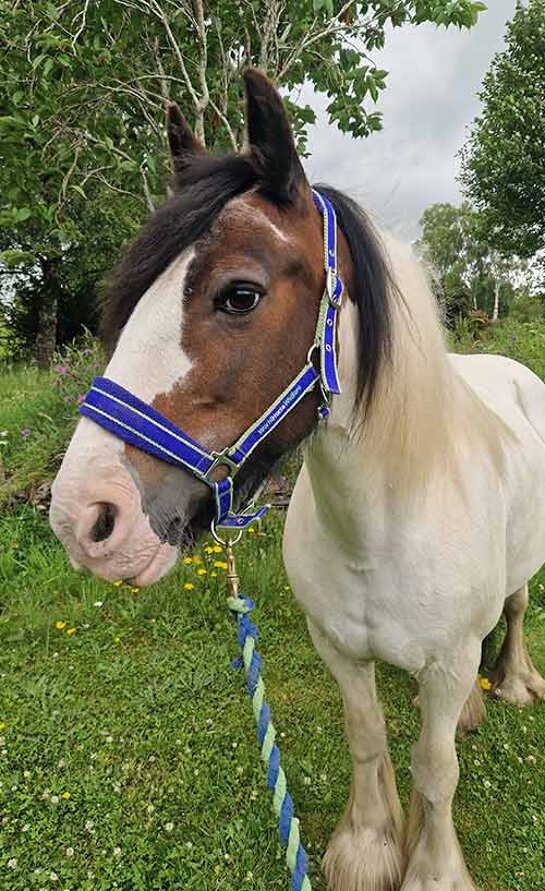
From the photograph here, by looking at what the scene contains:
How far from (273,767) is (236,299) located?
1073 millimetres

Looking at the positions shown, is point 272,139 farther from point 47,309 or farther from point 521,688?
point 47,309

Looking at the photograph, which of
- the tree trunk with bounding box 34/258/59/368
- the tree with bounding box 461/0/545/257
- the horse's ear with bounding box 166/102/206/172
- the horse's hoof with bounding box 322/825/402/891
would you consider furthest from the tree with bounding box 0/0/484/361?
the tree with bounding box 461/0/545/257

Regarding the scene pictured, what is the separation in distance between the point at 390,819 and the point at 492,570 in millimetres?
1083

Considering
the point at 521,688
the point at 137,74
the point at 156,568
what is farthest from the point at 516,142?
the point at 156,568

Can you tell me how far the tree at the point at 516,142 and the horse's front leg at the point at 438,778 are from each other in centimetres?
1624

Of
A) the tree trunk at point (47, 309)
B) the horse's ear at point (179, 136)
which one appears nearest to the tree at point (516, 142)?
the tree trunk at point (47, 309)

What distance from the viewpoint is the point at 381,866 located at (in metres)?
1.99

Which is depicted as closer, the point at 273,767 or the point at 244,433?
the point at 244,433

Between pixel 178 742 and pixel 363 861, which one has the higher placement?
pixel 363 861

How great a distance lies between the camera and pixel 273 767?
1346mm

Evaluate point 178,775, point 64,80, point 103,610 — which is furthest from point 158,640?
point 64,80

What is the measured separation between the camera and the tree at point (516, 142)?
14.6m

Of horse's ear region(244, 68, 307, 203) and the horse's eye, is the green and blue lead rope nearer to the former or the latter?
the horse's eye

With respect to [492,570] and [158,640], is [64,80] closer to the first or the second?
[158,640]
